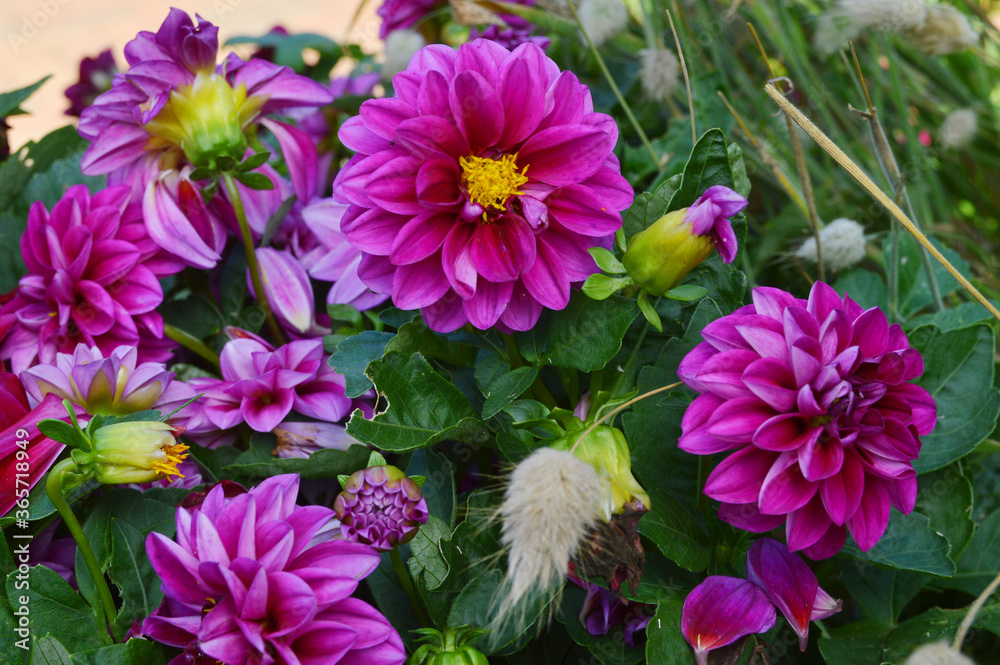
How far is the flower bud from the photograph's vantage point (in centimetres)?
37

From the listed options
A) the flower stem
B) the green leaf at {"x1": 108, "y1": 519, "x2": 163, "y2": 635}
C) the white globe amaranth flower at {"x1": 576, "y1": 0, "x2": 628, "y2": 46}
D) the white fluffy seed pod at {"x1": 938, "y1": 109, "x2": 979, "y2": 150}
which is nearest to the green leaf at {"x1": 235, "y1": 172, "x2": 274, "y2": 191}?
the flower stem

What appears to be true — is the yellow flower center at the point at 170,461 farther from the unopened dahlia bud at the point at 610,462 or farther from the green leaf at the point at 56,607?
the unopened dahlia bud at the point at 610,462

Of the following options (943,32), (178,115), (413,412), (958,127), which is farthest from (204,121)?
(958,127)

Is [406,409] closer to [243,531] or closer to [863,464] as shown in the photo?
[243,531]

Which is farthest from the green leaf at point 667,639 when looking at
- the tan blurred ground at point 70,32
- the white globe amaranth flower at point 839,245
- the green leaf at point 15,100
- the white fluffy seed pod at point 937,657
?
the tan blurred ground at point 70,32

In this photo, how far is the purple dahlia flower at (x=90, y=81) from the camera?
30.4 inches

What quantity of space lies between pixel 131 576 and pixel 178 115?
0.28 meters

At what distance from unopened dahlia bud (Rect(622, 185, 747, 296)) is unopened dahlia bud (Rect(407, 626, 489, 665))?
194mm

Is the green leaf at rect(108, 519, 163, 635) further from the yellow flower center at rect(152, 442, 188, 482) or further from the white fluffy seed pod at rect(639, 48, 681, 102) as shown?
the white fluffy seed pod at rect(639, 48, 681, 102)

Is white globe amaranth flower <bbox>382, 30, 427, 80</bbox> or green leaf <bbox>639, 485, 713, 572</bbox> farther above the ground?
white globe amaranth flower <bbox>382, 30, 427, 80</bbox>

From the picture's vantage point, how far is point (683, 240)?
1.18ft

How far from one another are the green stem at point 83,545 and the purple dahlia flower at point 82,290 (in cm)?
11

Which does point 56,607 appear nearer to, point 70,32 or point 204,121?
point 204,121

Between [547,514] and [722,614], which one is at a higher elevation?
[547,514]
